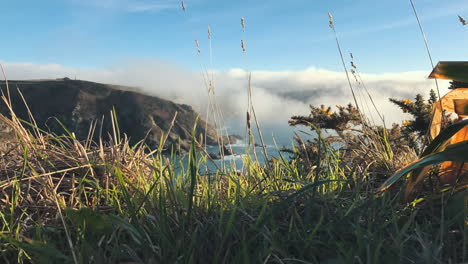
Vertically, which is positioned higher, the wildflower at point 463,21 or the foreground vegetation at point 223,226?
the wildflower at point 463,21

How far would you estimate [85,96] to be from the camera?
64875 mm

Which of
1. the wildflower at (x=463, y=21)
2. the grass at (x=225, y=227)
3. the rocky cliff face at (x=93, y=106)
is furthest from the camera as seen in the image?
the rocky cliff face at (x=93, y=106)

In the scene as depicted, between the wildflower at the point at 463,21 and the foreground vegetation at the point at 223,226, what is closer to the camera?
the foreground vegetation at the point at 223,226

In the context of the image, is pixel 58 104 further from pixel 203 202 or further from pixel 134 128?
pixel 203 202

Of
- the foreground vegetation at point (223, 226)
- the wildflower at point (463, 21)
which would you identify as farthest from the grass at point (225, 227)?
the wildflower at point (463, 21)

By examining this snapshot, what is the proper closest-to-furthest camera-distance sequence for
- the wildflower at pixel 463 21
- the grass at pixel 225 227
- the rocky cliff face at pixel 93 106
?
1. the grass at pixel 225 227
2. the wildflower at pixel 463 21
3. the rocky cliff face at pixel 93 106

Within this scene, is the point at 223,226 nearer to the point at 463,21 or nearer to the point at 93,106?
the point at 463,21

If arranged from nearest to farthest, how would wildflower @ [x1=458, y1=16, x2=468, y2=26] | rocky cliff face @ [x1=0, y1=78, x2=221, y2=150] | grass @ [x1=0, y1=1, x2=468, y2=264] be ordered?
grass @ [x1=0, y1=1, x2=468, y2=264] → wildflower @ [x1=458, y1=16, x2=468, y2=26] → rocky cliff face @ [x1=0, y1=78, x2=221, y2=150]

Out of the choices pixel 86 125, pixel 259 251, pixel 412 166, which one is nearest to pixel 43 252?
pixel 259 251

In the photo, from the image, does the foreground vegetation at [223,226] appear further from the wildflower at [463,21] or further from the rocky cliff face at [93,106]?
the rocky cliff face at [93,106]

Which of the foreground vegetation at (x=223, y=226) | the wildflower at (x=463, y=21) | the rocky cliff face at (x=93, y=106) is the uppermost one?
the rocky cliff face at (x=93, y=106)

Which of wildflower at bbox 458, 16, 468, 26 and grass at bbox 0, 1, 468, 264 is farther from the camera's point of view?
wildflower at bbox 458, 16, 468, 26

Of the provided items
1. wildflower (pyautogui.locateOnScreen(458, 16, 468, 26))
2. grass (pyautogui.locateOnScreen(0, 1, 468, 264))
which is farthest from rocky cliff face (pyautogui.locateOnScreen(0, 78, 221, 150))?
grass (pyautogui.locateOnScreen(0, 1, 468, 264))

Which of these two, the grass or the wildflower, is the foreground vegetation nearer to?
the grass
